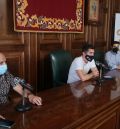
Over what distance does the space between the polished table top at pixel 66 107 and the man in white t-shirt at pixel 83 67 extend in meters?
0.29

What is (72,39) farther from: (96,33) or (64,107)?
(64,107)

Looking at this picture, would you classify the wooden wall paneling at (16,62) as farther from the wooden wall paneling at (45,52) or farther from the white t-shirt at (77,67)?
the white t-shirt at (77,67)

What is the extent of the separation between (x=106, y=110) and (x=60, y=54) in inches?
56.8

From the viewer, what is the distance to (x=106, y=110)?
1.81 metres

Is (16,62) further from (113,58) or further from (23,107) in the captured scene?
(113,58)

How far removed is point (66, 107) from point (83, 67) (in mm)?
1174

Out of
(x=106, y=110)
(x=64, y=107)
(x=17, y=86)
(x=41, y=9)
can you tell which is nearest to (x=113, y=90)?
(x=106, y=110)

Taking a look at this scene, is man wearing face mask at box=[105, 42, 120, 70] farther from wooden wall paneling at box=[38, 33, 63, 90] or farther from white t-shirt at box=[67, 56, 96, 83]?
white t-shirt at box=[67, 56, 96, 83]

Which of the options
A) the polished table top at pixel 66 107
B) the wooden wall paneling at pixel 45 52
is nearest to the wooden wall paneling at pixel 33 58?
the wooden wall paneling at pixel 45 52

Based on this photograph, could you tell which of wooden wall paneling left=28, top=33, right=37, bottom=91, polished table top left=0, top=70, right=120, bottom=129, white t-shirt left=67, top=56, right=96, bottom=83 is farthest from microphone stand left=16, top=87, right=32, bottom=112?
wooden wall paneling left=28, top=33, right=37, bottom=91

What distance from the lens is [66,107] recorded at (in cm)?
173

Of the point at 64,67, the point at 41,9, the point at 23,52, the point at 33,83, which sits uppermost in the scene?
the point at 41,9

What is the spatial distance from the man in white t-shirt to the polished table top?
0.29 m

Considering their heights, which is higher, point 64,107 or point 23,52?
point 23,52
